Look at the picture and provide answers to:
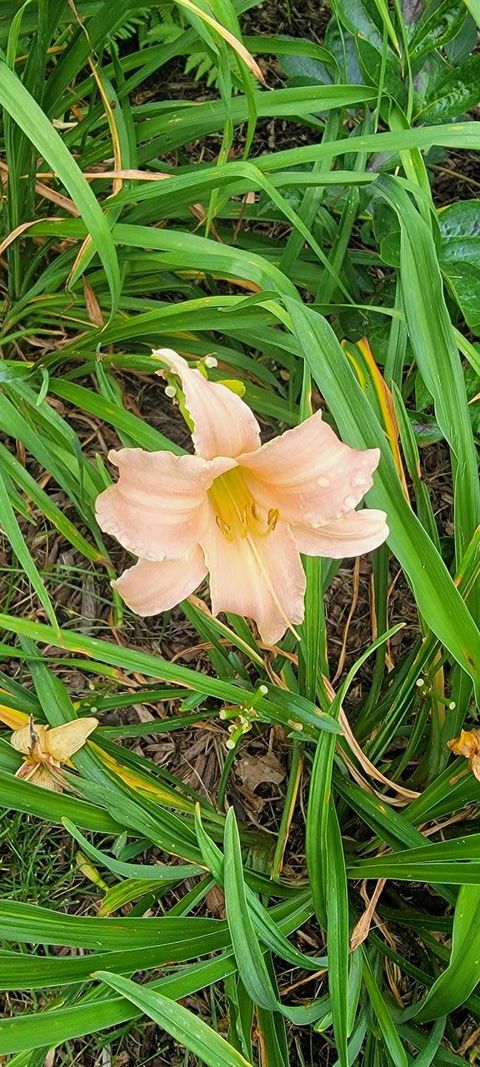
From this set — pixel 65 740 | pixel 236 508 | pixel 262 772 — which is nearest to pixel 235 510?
pixel 236 508

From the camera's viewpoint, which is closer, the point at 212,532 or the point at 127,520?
the point at 127,520

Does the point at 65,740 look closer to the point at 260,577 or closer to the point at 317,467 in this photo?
the point at 260,577

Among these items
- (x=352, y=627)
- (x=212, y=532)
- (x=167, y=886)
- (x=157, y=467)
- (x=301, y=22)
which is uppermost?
(x=301, y=22)

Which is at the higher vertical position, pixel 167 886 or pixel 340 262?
pixel 340 262

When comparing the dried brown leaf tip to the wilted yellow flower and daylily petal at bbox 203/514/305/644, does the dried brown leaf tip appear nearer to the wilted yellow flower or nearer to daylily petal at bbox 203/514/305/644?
daylily petal at bbox 203/514/305/644

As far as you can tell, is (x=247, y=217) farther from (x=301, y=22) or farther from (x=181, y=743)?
(x=181, y=743)

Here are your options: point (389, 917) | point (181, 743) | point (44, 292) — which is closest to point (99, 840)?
point (181, 743)

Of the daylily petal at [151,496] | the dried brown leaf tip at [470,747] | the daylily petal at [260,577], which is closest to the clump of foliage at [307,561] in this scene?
the dried brown leaf tip at [470,747]
